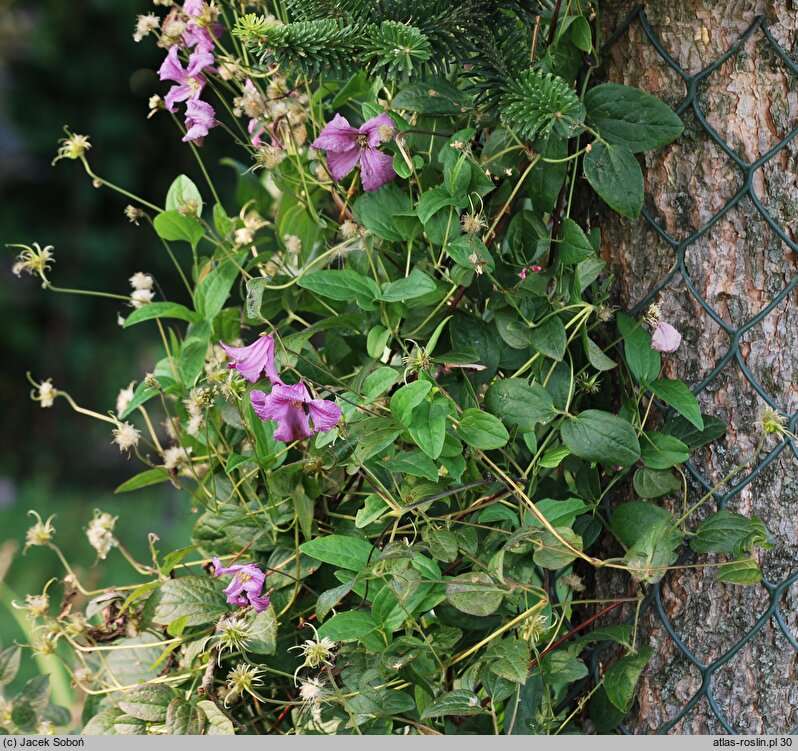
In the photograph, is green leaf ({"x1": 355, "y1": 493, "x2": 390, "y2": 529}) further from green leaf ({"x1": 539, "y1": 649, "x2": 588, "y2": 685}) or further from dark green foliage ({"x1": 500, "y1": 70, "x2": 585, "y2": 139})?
dark green foliage ({"x1": 500, "y1": 70, "x2": 585, "y2": 139})

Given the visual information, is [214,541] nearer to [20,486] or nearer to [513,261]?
[513,261]

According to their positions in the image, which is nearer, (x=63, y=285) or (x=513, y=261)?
(x=513, y=261)

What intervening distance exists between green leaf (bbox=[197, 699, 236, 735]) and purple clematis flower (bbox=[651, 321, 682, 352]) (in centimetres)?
53

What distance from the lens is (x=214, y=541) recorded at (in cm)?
97

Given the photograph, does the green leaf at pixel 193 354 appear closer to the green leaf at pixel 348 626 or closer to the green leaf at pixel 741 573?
the green leaf at pixel 348 626

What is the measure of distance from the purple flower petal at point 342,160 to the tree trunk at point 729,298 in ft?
0.87

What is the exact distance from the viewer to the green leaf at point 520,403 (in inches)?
31.0

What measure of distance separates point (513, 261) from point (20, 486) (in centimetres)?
295

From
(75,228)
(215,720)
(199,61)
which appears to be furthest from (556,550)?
(75,228)

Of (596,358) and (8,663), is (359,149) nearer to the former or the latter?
(596,358)

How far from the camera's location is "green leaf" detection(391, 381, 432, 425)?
0.73 metres

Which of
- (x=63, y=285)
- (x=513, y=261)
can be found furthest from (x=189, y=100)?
(x=63, y=285)

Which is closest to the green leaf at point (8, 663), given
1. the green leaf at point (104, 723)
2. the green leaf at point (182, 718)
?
the green leaf at point (104, 723)

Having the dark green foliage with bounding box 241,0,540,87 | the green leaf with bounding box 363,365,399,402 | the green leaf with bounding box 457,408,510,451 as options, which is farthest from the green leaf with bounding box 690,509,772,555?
the dark green foliage with bounding box 241,0,540,87
